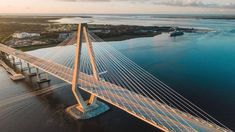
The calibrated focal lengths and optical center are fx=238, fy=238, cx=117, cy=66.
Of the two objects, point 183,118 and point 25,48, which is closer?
point 183,118

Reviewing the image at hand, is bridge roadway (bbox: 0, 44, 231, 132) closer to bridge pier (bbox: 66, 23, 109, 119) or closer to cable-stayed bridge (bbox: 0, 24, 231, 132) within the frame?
cable-stayed bridge (bbox: 0, 24, 231, 132)

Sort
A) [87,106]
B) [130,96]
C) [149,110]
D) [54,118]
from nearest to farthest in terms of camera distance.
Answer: [149,110]
[130,96]
[54,118]
[87,106]

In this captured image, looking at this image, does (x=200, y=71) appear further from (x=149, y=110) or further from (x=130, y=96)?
(x=149, y=110)

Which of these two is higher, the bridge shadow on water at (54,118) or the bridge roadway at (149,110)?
the bridge roadway at (149,110)

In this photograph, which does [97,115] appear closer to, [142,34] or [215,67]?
[215,67]

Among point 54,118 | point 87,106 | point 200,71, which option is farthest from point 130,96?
point 200,71

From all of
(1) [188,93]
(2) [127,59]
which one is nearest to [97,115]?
(1) [188,93]

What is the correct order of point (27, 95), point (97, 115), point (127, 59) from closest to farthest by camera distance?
point (97, 115)
point (27, 95)
point (127, 59)

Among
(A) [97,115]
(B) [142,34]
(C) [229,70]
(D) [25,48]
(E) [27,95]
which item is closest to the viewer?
(A) [97,115]

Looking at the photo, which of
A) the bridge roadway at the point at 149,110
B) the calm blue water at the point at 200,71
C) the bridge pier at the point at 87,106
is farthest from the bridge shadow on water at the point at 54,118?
the calm blue water at the point at 200,71

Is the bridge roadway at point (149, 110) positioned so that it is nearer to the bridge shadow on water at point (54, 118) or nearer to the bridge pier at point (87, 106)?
the bridge pier at point (87, 106)

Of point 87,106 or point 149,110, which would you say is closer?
point 149,110
